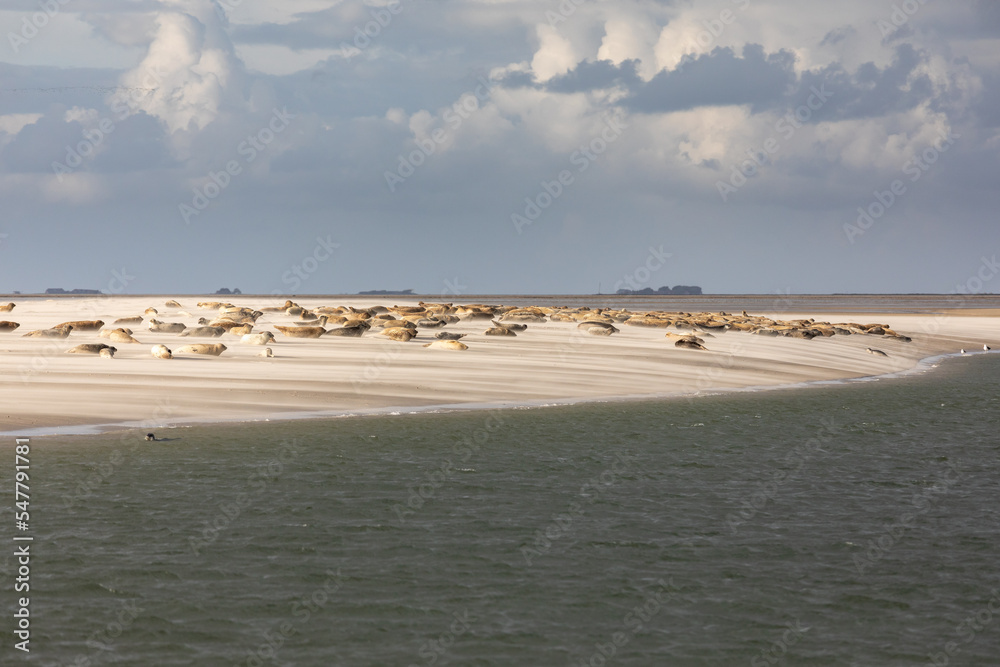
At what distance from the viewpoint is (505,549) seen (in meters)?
9.38

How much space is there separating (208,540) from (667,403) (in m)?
14.2

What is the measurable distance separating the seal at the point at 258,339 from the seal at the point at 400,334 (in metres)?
4.00

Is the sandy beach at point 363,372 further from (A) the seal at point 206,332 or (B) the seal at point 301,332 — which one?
(A) the seal at point 206,332

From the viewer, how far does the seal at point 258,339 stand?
1048 inches

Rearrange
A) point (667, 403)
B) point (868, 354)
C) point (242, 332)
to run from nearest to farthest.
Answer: point (667, 403), point (242, 332), point (868, 354)

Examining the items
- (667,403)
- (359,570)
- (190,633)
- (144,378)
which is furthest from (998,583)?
(144,378)

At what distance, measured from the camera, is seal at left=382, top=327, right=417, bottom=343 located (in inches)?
1155

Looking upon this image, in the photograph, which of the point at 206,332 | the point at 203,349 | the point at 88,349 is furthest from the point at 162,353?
the point at 206,332

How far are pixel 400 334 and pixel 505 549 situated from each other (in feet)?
67.0

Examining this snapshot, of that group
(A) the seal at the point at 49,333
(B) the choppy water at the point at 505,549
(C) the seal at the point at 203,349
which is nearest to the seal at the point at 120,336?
(A) the seal at the point at 49,333

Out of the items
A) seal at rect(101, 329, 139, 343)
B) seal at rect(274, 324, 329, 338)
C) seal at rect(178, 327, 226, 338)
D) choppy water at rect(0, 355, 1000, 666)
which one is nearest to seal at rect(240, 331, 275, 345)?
seal at rect(178, 327, 226, 338)

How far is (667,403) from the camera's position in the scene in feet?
71.7

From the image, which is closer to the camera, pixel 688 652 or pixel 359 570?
pixel 688 652

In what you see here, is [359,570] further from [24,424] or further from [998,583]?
[24,424]
